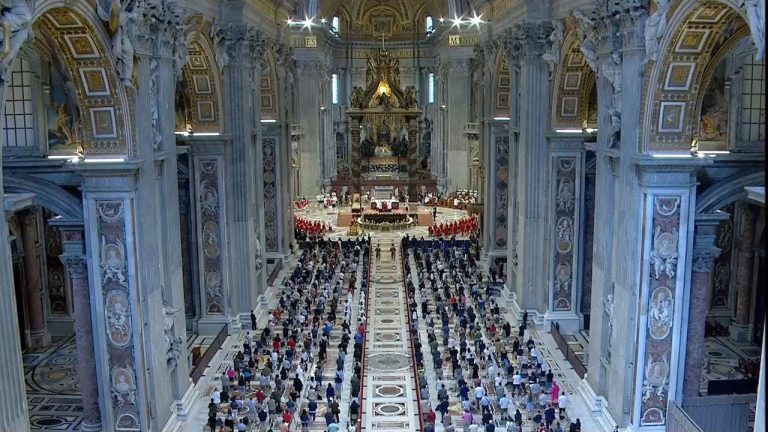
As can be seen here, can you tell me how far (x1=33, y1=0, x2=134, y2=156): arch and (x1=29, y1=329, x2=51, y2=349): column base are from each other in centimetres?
1070

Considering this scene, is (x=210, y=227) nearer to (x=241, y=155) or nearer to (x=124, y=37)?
(x=241, y=155)

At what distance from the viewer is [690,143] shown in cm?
1547

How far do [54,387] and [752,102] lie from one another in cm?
2045


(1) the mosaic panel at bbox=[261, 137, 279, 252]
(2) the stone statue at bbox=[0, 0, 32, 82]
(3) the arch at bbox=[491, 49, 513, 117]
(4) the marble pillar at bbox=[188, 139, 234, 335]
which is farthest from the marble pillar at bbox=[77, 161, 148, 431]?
(3) the arch at bbox=[491, 49, 513, 117]

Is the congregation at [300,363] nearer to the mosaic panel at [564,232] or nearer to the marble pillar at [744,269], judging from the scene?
the mosaic panel at [564,232]

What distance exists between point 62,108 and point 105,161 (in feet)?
13.5

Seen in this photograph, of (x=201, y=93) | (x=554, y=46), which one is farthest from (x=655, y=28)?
(x=201, y=93)

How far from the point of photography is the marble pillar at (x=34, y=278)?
74.9 ft

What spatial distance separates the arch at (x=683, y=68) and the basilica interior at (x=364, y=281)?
0.15 feet

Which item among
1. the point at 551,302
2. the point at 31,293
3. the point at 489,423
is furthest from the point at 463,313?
the point at 31,293

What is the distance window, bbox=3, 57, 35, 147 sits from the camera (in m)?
18.9

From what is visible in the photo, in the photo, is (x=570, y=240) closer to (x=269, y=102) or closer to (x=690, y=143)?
(x=690, y=143)

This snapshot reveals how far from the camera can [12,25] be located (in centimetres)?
1052

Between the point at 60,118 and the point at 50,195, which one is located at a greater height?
the point at 60,118
